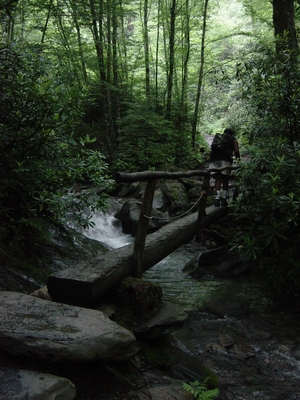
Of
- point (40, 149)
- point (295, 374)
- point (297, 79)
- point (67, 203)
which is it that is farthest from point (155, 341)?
point (297, 79)

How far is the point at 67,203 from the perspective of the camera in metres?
5.03

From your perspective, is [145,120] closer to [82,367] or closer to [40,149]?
[40,149]

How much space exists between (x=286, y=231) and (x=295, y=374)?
1852mm

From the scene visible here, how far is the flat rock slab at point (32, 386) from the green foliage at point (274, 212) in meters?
2.99

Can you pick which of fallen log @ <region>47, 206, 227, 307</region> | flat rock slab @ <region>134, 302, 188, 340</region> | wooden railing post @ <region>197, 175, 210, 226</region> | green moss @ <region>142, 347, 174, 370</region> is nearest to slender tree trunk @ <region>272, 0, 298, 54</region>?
wooden railing post @ <region>197, 175, 210, 226</region>

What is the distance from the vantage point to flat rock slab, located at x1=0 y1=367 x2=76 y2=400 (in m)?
2.15

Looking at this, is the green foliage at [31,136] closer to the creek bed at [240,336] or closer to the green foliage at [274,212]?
the creek bed at [240,336]

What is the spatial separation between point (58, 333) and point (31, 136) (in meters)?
2.85

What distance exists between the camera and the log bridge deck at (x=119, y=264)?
11.3ft

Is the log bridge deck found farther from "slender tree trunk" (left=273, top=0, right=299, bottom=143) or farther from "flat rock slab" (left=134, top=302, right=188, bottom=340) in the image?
"slender tree trunk" (left=273, top=0, right=299, bottom=143)

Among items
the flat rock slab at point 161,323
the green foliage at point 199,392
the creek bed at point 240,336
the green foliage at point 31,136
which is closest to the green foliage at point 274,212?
the creek bed at point 240,336

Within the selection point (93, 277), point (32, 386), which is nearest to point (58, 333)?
point (32, 386)

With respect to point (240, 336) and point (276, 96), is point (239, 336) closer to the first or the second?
→ point (240, 336)

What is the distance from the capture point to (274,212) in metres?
Result: 4.85
